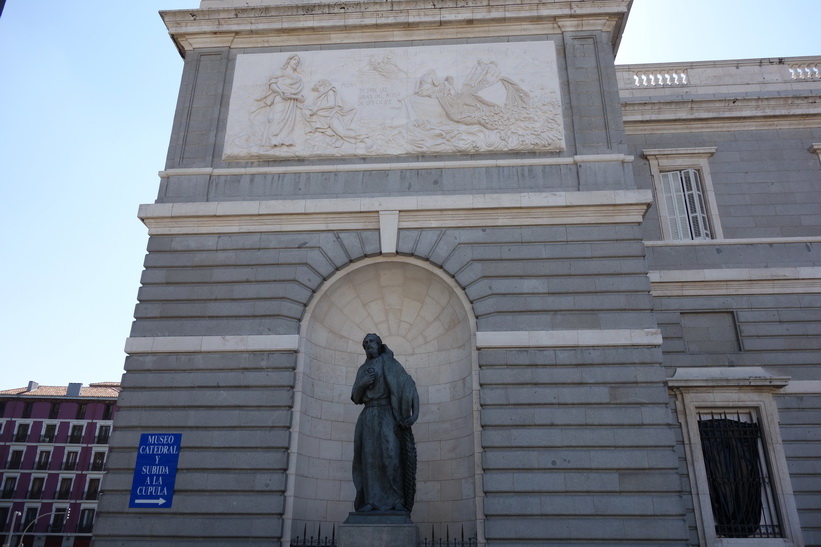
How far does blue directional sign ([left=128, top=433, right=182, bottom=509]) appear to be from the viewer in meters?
10.4

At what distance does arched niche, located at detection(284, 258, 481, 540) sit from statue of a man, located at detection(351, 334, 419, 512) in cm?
147

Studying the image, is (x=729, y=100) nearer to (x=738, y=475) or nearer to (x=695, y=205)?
(x=695, y=205)

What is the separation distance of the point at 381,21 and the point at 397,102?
200 centimetres

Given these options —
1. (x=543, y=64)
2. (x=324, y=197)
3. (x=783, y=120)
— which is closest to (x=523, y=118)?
(x=543, y=64)

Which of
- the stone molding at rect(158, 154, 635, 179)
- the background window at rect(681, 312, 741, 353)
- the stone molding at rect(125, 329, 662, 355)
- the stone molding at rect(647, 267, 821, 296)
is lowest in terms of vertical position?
the stone molding at rect(125, 329, 662, 355)

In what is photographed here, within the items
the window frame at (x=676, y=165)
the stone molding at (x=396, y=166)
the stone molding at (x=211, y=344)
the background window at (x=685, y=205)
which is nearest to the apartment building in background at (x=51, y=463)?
the stone molding at (x=211, y=344)

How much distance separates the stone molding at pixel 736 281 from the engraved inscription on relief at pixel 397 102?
12.9ft

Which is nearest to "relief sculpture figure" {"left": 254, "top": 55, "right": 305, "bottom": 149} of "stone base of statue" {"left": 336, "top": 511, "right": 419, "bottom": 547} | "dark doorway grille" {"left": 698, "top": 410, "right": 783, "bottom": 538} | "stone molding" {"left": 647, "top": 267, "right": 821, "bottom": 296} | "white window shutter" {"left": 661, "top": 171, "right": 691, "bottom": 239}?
"stone base of statue" {"left": 336, "top": 511, "right": 419, "bottom": 547}

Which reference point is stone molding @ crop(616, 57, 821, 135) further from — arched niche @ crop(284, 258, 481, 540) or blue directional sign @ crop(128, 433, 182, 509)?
→ blue directional sign @ crop(128, 433, 182, 509)

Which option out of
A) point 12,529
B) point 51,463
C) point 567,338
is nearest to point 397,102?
point 567,338

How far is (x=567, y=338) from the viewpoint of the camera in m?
11.0

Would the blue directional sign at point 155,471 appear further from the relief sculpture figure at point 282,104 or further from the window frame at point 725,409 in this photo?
the window frame at point 725,409

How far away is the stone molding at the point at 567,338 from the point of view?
10.9m

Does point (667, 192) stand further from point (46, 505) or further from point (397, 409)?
point (46, 505)
